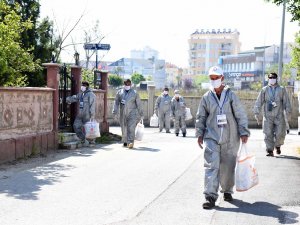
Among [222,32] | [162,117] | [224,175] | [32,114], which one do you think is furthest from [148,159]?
[222,32]

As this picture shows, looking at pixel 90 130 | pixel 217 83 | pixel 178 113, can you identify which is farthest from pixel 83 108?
pixel 217 83

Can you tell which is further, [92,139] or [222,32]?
[222,32]

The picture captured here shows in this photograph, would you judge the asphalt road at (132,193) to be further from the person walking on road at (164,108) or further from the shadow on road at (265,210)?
the person walking on road at (164,108)

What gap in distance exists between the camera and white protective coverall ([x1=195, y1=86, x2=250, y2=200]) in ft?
24.0

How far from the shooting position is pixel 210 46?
15812 cm

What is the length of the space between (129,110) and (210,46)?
477ft

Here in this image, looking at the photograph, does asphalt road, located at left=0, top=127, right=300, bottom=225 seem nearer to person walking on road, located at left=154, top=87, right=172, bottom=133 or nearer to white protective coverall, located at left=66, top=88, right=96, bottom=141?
white protective coverall, located at left=66, top=88, right=96, bottom=141

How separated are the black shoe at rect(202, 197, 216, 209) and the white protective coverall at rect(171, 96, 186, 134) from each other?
45.5 feet

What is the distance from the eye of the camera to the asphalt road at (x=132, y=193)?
21.2 feet

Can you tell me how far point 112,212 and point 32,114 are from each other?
6405 millimetres

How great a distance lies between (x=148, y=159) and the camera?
40.1 ft

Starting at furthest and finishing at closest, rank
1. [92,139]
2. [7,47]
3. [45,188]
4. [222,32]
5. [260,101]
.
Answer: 1. [222,32]
2. [92,139]
3. [260,101]
4. [7,47]
5. [45,188]

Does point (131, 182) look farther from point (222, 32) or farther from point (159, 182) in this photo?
point (222, 32)

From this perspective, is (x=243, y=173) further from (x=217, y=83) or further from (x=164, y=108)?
(x=164, y=108)
